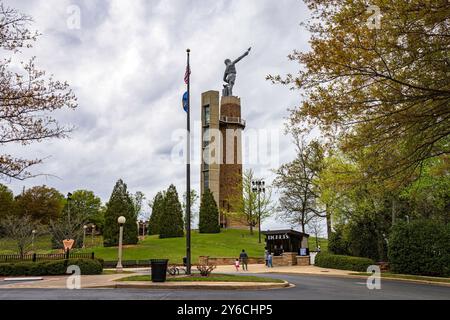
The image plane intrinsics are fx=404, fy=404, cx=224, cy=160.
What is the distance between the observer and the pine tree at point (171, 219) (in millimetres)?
58875

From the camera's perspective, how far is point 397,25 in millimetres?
10547

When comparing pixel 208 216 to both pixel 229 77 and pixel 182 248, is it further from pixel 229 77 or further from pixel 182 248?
pixel 229 77

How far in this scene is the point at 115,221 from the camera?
4972 centimetres

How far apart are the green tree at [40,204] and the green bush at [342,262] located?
6003 cm

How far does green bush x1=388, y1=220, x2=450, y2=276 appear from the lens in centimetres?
2162

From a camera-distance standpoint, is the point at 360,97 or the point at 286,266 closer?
the point at 360,97

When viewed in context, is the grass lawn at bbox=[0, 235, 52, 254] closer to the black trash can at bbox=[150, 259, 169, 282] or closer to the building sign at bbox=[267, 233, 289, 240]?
the building sign at bbox=[267, 233, 289, 240]

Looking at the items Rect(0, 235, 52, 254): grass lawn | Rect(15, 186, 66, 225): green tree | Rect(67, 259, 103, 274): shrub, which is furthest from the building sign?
Rect(15, 186, 66, 225): green tree

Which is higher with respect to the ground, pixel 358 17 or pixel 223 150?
pixel 223 150

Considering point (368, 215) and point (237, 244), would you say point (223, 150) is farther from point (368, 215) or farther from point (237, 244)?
point (368, 215)

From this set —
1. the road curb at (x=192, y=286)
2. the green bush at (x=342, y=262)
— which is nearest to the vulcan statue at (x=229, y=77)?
the green bush at (x=342, y=262)
